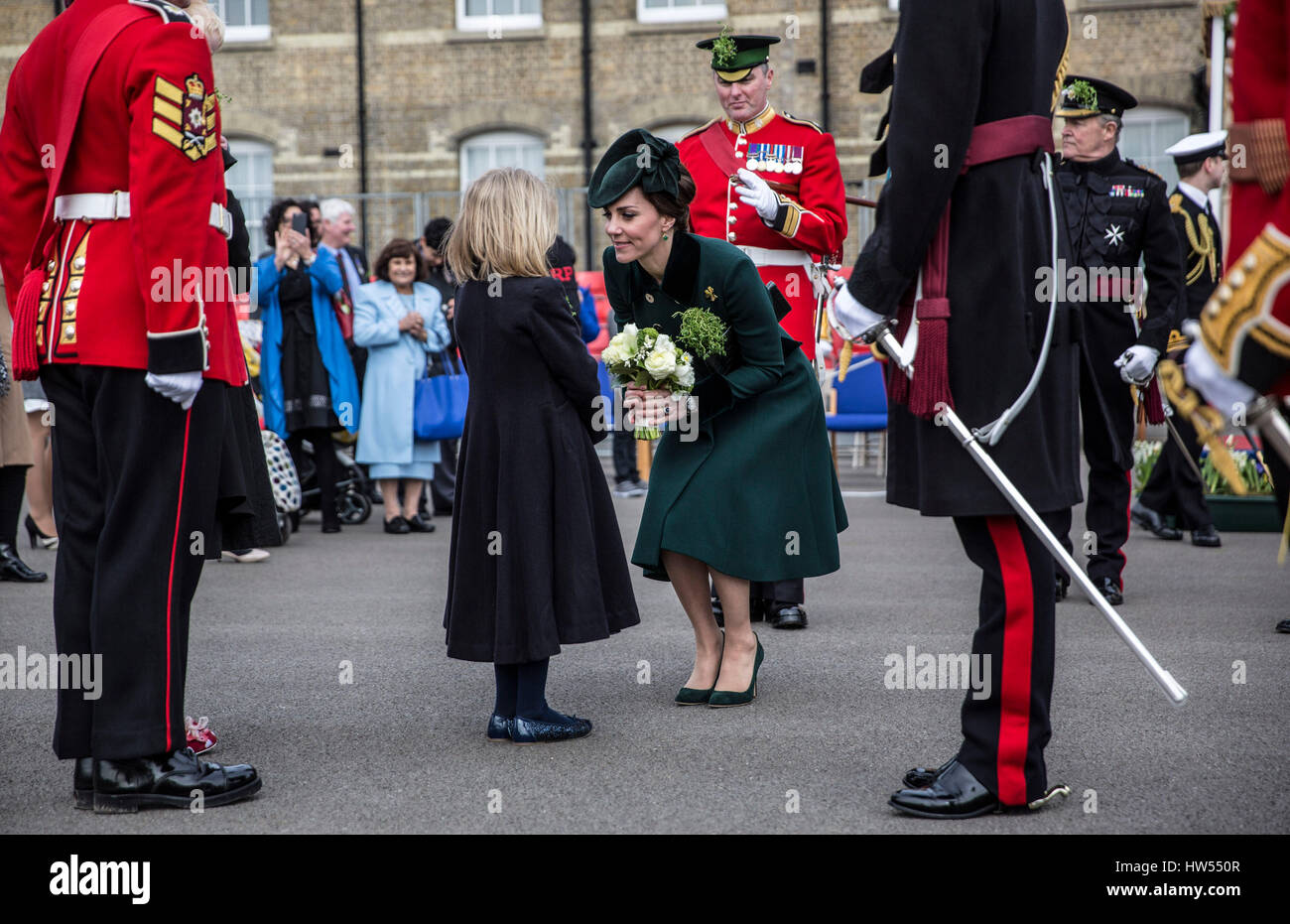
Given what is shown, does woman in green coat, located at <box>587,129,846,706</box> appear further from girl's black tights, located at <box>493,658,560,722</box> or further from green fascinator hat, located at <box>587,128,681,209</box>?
girl's black tights, located at <box>493,658,560,722</box>

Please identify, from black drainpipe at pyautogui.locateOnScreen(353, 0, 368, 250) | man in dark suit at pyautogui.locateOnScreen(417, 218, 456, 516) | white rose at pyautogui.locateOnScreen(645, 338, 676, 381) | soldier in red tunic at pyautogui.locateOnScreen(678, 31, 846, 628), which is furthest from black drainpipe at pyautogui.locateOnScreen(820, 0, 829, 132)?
white rose at pyautogui.locateOnScreen(645, 338, 676, 381)

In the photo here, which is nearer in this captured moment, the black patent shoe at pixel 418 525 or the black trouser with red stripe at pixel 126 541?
the black trouser with red stripe at pixel 126 541

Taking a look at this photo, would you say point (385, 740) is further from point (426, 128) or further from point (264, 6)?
point (264, 6)

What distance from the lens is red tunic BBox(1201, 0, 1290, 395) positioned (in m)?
2.46

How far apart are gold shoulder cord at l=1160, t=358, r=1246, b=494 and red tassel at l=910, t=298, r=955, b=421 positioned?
0.79 meters

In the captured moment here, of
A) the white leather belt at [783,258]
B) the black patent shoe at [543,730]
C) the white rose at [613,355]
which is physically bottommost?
the black patent shoe at [543,730]

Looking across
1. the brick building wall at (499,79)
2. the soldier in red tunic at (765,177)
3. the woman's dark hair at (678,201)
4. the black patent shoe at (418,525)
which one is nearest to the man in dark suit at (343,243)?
the black patent shoe at (418,525)

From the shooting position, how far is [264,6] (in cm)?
2300

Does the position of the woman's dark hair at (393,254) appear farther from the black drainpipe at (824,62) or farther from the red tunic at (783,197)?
the black drainpipe at (824,62)

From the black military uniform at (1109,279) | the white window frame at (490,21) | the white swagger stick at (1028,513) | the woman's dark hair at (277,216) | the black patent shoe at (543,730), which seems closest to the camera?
the white swagger stick at (1028,513)

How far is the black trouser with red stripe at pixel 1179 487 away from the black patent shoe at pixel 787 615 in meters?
3.19

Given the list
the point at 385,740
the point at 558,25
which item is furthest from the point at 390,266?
the point at 558,25

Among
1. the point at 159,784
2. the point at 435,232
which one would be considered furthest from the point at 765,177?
the point at 435,232

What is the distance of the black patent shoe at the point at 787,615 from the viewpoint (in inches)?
250
